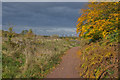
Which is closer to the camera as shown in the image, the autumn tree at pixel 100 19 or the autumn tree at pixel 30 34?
the autumn tree at pixel 100 19

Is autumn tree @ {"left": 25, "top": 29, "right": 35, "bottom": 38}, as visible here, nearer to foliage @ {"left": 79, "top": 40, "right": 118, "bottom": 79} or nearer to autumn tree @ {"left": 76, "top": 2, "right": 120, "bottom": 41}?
autumn tree @ {"left": 76, "top": 2, "right": 120, "bottom": 41}

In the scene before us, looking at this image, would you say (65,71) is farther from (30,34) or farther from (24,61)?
(30,34)

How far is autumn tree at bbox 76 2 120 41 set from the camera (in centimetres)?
611

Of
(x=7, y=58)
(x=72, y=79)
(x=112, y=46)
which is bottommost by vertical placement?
(x=72, y=79)

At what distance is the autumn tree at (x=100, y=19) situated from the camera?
20.0ft

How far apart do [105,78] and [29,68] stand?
11.8 feet

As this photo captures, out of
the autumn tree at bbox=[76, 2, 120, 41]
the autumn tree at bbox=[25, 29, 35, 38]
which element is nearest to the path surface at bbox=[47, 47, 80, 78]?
the autumn tree at bbox=[76, 2, 120, 41]

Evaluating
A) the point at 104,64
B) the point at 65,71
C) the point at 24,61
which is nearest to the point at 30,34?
the point at 24,61

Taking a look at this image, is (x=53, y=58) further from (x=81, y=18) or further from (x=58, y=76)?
(x=81, y=18)

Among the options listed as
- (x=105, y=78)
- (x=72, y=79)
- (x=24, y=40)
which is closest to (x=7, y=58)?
(x=24, y=40)

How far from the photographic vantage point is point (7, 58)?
8242mm

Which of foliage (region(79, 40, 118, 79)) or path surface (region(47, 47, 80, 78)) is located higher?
foliage (region(79, 40, 118, 79))

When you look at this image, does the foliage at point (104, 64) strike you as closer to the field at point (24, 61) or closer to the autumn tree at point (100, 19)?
the autumn tree at point (100, 19)

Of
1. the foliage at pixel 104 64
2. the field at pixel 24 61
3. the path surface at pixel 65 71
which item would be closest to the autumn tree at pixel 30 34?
the field at pixel 24 61
